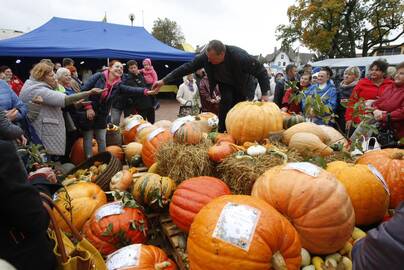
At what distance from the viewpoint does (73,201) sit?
88.2 inches

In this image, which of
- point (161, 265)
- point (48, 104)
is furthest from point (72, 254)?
point (48, 104)

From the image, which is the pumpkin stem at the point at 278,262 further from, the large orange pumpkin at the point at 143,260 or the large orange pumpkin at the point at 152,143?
the large orange pumpkin at the point at 152,143

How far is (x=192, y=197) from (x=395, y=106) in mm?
2842

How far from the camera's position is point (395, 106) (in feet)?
10.9

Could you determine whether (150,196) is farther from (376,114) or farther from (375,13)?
(375,13)

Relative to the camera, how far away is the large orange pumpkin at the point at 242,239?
1.32 metres

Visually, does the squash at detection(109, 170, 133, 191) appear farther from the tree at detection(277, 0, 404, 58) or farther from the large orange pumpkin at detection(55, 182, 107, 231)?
the tree at detection(277, 0, 404, 58)

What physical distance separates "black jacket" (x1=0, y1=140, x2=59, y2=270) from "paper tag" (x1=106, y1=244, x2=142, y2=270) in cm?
54

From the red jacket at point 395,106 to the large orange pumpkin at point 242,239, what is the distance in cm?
253

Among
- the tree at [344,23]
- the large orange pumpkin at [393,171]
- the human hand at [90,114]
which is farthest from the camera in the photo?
the tree at [344,23]

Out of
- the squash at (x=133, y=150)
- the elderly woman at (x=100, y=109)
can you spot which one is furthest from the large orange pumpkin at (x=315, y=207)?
the elderly woman at (x=100, y=109)

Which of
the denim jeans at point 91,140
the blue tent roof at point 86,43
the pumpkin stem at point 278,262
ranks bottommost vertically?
the denim jeans at point 91,140

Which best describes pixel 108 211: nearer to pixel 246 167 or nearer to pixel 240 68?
pixel 246 167

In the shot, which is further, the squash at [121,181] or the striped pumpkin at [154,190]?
the squash at [121,181]
